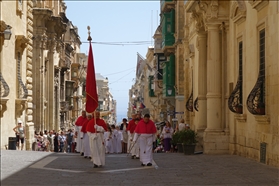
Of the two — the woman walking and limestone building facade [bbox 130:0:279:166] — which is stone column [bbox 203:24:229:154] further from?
the woman walking

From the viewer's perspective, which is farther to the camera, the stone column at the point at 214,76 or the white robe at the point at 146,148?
the stone column at the point at 214,76

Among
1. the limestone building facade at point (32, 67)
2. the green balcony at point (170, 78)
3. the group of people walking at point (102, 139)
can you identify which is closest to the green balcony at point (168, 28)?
the green balcony at point (170, 78)

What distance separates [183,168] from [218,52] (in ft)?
24.3

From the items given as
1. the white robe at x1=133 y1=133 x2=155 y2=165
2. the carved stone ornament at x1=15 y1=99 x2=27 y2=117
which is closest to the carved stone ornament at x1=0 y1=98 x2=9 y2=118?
the carved stone ornament at x1=15 y1=99 x2=27 y2=117

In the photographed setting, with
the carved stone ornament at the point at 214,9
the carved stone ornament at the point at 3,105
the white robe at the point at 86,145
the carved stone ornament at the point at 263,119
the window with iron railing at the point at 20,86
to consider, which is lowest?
the white robe at the point at 86,145

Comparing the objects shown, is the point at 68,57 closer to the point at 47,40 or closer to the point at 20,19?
the point at 47,40

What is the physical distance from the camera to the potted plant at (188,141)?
22016mm

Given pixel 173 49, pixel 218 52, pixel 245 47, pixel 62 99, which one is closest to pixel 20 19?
pixel 218 52

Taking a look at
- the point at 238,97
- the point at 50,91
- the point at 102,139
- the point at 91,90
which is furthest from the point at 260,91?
the point at 50,91

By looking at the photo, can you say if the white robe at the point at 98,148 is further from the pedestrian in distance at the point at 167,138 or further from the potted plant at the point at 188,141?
the pedestrian in distance at the point at 167,138

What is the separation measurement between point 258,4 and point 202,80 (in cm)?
836

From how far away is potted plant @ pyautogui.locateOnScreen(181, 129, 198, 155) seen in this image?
22.0 m

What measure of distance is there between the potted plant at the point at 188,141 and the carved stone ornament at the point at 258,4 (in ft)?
20.6

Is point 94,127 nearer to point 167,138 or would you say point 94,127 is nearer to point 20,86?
point 20,86
